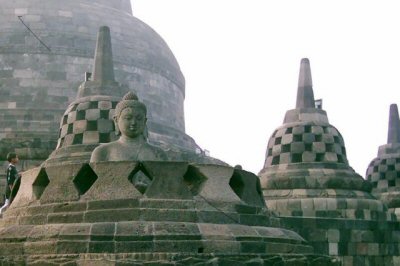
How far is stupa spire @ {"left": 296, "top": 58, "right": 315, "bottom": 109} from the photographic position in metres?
23.1

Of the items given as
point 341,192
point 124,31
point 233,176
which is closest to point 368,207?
point 341,192

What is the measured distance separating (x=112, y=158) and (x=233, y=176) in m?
1.92

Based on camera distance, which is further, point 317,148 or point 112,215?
point 317,148

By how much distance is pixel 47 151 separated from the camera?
962 inches

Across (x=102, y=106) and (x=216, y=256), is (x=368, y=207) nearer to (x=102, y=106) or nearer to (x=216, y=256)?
(x=102, y=106)

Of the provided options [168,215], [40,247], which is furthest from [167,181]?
[40,247]

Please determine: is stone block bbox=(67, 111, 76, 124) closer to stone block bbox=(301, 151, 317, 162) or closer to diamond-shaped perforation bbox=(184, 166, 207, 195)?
stone block bbox=(301, 151, 317, 162)

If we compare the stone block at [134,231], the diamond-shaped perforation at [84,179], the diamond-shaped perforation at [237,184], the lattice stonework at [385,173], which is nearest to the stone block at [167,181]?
the stone block at [134,231]

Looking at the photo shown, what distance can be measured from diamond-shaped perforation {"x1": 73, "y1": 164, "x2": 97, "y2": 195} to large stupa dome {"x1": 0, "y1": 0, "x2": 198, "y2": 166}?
48.1ft

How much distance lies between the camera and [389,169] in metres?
26.8

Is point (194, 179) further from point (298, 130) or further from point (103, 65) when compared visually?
point (103, 65)

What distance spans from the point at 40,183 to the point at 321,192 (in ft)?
37.6

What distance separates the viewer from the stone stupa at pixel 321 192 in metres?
19.6

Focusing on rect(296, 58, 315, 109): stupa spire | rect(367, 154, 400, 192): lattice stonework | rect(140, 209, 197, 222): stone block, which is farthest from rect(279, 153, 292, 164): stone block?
rect(140, 209, 197, 222): stone block
